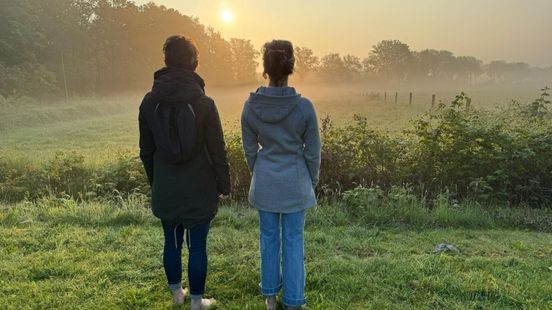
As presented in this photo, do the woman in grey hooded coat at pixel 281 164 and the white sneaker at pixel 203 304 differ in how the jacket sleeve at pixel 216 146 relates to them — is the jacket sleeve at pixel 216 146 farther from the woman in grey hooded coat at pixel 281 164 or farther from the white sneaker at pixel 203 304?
the white sneaker at pixel 203 304

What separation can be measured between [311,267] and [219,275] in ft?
2.92

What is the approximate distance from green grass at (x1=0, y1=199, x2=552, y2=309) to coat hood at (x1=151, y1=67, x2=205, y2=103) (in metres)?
1.74

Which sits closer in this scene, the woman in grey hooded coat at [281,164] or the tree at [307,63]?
the woman in grey hooded coat at [281,164]

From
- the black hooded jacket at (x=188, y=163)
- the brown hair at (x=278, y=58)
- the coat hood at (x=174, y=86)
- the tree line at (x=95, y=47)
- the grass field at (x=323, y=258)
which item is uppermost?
the tree line at (x=95, y=47)

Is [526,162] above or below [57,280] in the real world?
above

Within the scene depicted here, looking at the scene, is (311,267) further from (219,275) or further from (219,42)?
(219,42)

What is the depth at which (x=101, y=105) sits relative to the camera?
36656mm

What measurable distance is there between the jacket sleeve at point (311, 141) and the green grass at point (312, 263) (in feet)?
3.88

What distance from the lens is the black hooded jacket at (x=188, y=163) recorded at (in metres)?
2.98

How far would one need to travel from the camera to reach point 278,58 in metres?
2.91

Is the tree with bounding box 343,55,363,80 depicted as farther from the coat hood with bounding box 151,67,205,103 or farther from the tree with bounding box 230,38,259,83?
the coat hood with bounding box 151,67,205,103

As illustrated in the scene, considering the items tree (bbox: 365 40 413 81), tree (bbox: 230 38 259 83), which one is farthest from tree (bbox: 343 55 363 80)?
tree (bbox: 230 38 259 83)

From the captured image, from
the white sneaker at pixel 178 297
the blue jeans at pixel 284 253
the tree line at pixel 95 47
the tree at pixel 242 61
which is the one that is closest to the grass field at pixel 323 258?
the white sneaker at pixel 178 297

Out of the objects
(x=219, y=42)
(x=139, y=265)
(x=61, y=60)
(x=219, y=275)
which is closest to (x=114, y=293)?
(x=139, y=265)
